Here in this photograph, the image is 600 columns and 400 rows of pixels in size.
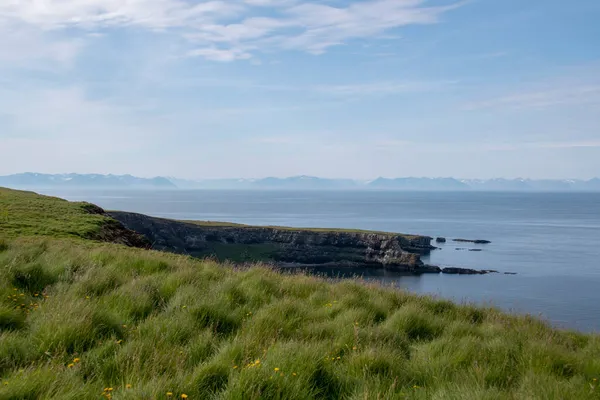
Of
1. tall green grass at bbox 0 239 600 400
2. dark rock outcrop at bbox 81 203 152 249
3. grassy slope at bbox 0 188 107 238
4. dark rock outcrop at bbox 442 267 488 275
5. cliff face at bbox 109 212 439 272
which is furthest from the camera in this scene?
cliff face at bbox 109 212 439 272

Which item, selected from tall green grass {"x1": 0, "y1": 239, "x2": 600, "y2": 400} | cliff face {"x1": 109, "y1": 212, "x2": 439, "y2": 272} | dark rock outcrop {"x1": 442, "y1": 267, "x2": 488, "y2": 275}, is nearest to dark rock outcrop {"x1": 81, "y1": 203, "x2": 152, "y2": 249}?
tall green grass {"x1": 0, "y1": 239, "x2": 600, "y2": 400}

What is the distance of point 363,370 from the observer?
506 cm

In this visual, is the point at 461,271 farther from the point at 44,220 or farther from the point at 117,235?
the point at 44,220

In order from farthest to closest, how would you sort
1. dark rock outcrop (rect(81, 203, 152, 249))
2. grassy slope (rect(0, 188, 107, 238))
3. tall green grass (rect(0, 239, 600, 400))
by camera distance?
dark rock outcrop (rect(81, 203, 152, 249)) < grassy slope (rect(0, 188, 107, 238)) < tall green grass (rect(0, 239, 600, 400))

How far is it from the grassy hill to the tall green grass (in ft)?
Answer: 0.07

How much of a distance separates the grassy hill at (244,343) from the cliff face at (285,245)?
272 feet

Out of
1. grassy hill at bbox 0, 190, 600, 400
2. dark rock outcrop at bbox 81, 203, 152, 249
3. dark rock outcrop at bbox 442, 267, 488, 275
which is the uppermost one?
grassy hill at bbox 0, 190, 600, 400

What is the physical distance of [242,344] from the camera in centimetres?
555

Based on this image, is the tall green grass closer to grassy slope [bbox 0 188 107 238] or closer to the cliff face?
grassy slope [bbox 0 188 107 238]

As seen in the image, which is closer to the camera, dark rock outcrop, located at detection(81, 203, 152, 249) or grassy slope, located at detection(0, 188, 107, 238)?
grassy slope, located at detection(0, 188, 107, 238)

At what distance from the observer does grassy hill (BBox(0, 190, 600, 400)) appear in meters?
4.50

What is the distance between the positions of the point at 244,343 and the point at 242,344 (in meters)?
0.06

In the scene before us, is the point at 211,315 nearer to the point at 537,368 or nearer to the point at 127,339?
the point at 127,339

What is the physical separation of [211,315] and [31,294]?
3370 mm
